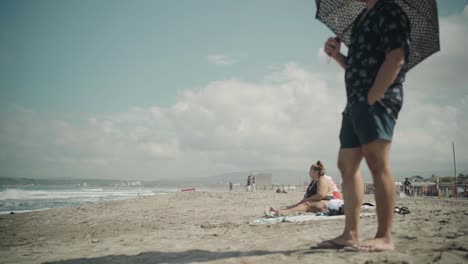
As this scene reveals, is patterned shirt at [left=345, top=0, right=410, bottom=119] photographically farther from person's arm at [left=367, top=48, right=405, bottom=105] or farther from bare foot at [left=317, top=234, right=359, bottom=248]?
bare foot at [left=317, top=234, right=359, bottom=248]

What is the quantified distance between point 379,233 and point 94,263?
8.78 ft

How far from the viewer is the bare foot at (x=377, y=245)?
2203 millimetres

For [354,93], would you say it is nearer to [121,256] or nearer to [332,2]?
[332,2]

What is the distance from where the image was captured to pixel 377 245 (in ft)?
7.26

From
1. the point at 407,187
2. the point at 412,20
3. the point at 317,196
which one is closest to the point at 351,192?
the point at 412,20

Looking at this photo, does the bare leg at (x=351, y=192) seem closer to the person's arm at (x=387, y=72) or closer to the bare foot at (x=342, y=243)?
the bare foot at (x=342, y=243)

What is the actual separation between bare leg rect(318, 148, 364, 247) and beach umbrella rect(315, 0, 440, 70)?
958 mm

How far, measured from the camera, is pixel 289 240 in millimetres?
3090

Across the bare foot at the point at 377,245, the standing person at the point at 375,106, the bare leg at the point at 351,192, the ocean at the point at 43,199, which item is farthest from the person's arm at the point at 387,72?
the ocean at the point at 43,199

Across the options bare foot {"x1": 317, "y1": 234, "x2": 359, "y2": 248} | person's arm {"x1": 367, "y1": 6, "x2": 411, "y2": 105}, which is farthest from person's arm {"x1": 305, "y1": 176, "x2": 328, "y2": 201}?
person's arm {"x1": 367, "y1": 6, "x2": 411, "y2": 105}

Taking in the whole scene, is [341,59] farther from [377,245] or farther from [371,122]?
[377,245]

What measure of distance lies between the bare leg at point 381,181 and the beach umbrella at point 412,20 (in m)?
0.91

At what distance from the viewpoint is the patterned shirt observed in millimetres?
2119

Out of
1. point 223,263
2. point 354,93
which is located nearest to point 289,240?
point 223,263
